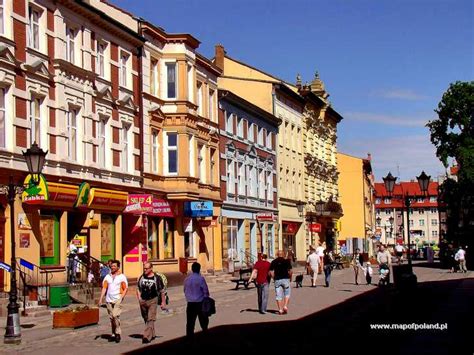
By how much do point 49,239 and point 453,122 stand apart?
42926 millimetres

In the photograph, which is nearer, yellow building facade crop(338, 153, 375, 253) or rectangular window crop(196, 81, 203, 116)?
rectangular window crop(196, 81, 203, 116)

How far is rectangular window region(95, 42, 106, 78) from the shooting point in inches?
1233

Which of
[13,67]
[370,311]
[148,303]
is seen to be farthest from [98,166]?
[148,303]

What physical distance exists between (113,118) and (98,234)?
15.5 feet

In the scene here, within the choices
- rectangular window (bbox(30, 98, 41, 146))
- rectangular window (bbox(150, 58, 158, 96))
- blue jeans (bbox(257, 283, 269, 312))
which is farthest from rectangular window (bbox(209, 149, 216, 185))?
blue jeans (bbox(257, 283, 269, 312))

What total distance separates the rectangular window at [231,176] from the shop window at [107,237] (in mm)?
14488

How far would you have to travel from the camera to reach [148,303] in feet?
56.3

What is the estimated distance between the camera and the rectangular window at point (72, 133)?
28641 mm

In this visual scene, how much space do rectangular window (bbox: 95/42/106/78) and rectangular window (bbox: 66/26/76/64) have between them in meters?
1.84

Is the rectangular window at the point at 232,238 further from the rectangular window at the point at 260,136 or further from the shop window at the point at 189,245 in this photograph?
the rectangular window at the point at 260,136

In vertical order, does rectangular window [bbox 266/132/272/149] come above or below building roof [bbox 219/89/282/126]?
below

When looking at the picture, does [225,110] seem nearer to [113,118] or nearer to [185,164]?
[185,164]

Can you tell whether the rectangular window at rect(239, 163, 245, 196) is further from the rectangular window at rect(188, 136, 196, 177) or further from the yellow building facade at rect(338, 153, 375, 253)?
the yellow building facade at rect(338, 153, 375, 253)

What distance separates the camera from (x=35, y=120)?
26.5 m
